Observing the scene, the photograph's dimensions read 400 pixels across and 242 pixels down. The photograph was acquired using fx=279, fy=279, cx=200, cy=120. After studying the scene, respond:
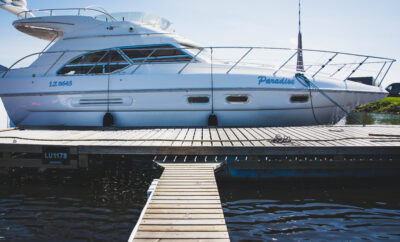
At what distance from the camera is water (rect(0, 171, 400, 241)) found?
3.28 m

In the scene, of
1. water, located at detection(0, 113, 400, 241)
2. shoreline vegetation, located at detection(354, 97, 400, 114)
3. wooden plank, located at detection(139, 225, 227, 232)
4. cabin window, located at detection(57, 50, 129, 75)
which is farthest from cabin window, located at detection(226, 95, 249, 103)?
shoreline vegetation, located at detection(354, 97, 400, 114)

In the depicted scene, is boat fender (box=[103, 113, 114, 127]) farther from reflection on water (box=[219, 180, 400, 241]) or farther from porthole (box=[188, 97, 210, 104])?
reflection on water (box=[219, 180, 400, 241])

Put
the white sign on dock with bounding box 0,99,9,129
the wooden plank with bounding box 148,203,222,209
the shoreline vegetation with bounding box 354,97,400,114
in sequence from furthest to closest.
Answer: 1. the shoreline vegetation with bounding box 354,97,400,114
2. the white sign on dock with bounding box 0,99,9,129
3. the wooden plank with bounding box 148,203,222,209

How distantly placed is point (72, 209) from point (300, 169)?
357 cm

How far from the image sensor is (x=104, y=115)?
7.16 meters

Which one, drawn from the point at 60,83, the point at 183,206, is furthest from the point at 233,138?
the point at 60,83

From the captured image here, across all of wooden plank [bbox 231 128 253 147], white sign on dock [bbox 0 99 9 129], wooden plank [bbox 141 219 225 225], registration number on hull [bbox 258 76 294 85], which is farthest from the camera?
white sign on dock [bbox 0 99 9 129]

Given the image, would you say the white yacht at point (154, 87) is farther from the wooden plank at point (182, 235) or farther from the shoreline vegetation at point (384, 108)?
the shoreline vegetation at point (384, 108)

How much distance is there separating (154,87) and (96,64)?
1.92 meters

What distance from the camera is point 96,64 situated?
7.55 meters

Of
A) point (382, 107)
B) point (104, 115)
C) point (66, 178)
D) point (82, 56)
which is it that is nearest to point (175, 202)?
point (66, 178)

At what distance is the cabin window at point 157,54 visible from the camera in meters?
7.39

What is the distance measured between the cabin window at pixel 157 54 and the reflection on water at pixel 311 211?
12.8 feet

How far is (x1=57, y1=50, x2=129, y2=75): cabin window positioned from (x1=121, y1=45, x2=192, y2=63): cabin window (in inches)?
11.4
